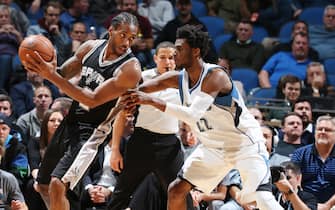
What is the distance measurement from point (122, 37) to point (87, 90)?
66cm

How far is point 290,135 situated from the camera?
9.90 metres

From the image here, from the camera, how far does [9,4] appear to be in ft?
41.8

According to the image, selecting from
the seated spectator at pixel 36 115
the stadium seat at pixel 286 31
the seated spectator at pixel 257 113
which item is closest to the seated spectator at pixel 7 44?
the seated spectator at pixel 36 115

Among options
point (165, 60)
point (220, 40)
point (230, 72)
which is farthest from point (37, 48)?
point (220, 40)

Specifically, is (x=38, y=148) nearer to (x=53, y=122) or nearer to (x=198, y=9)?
(x=53, y=122)

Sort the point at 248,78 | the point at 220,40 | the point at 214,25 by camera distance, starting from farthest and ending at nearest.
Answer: the point at 214,25 < the point at 220,40 < the point at 248,78

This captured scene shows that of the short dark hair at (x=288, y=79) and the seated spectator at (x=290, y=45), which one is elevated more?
the seated spectator at (x=290, y=45)

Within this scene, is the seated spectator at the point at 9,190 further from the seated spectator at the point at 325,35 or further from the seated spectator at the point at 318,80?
the seated spectator at the point at 325,35

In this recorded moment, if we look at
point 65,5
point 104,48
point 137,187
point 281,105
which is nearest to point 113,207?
point 137,187

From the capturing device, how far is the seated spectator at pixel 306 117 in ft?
33.1

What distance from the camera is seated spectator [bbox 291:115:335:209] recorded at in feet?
30.0

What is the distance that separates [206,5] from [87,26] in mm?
2002

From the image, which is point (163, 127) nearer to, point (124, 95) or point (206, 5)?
point (124, 95)

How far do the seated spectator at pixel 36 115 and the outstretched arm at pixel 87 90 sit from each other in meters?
2.94
